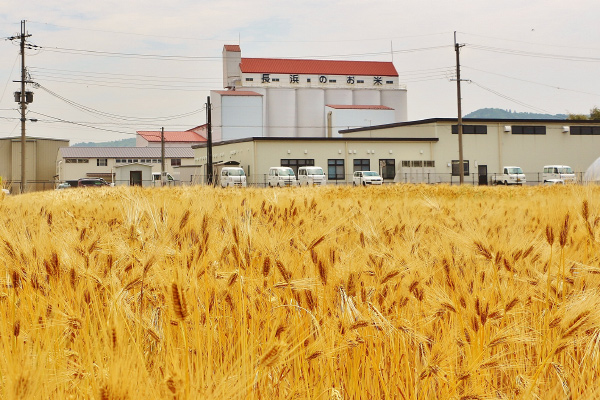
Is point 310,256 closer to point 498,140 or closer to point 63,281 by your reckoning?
point 63,281

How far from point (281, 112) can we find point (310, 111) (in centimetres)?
375

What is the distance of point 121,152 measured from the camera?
81062mm

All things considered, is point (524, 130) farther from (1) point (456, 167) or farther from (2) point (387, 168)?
(2) point (387, 168)

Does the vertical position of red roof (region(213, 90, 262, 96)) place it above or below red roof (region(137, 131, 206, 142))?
above

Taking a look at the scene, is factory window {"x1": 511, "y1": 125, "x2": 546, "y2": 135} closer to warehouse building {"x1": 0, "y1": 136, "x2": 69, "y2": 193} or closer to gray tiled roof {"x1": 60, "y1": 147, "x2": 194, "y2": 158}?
gray tiled roof {"x1": 60, "y1": 147, "x2": 194, "y2": 158}

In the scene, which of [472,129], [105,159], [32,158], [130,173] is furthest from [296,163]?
[32,158]

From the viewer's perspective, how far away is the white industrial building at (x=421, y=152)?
52750mm

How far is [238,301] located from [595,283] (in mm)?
1422

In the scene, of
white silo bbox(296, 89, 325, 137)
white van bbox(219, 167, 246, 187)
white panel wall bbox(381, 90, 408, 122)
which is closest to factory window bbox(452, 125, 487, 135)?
white van bbox(219, 167, 246, 187)

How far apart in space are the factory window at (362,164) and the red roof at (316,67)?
3557cm

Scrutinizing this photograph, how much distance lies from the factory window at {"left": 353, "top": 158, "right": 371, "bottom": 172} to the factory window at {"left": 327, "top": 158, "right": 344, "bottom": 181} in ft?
3.64

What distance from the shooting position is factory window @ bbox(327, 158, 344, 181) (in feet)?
174

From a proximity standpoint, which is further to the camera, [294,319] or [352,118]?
[352,118]

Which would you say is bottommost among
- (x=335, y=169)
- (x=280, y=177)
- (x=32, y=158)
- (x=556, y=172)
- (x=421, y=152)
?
(x=280, y=177)
